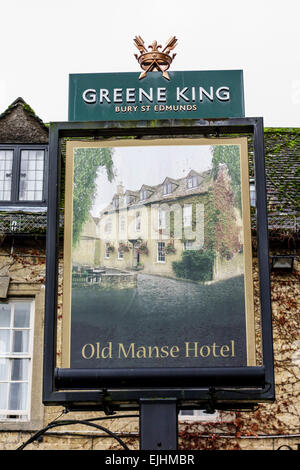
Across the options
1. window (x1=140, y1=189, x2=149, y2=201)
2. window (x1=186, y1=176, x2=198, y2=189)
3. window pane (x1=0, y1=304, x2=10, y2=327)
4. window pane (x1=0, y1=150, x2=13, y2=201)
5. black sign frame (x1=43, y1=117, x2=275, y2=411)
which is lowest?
black sign frame (x1=43, y1=117, x2=275, y2=411)

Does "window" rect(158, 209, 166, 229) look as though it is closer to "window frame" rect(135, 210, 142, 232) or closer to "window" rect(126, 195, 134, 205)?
"window frame" rect(135, 210, 142, 232)

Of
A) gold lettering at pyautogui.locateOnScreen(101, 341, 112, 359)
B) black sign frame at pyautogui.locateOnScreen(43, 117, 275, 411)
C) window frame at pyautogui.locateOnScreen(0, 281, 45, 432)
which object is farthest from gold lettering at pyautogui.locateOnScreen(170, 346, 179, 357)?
window frame at pyautogui.locateOnScreen(0, 281, 45, 432)

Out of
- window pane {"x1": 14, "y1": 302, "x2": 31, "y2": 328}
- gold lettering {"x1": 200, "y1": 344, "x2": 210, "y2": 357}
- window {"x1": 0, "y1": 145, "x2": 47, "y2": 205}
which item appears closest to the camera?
gold lettering {"x1": 200, "y1": 344, "x2": 210, "y2": 357}

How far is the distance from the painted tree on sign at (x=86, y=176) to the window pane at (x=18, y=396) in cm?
378

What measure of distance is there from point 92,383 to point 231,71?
4456mm

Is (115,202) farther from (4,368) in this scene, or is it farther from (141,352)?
(4,368)

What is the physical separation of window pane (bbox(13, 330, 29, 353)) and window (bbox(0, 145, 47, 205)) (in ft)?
7.98

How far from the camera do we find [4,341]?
1074cm

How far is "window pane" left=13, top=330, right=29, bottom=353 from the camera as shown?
35.1 ft

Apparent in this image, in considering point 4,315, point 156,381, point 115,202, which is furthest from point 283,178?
point 156,381

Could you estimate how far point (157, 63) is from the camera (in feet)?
28.4

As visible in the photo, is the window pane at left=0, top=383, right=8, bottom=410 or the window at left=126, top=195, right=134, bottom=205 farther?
the window pane at left=0, top=383, right=8, bottom=410

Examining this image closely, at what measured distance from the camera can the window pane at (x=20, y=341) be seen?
10.7 m

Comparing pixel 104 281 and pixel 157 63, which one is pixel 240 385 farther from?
pixel 157 63
